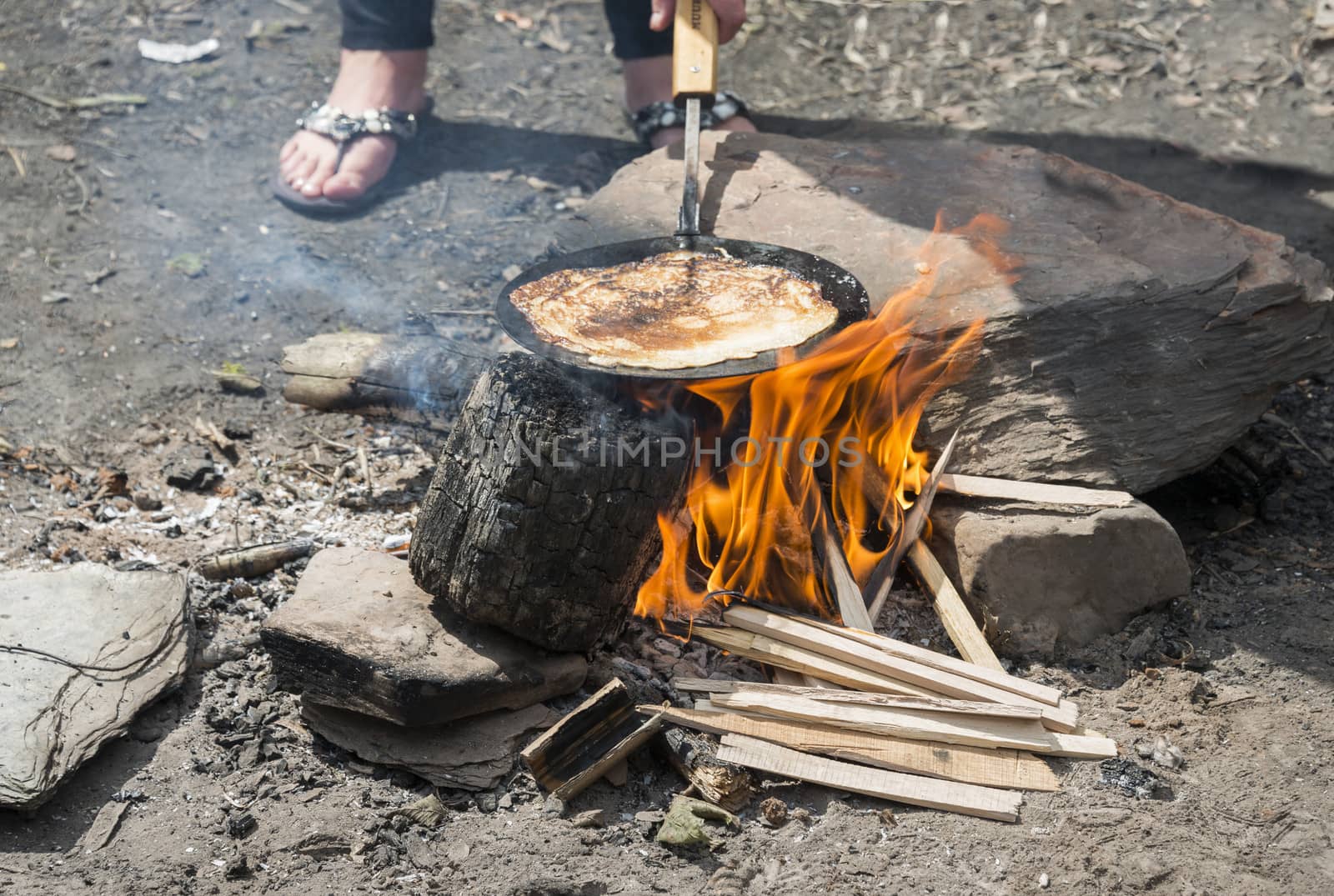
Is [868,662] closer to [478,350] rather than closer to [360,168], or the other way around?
[478,350]

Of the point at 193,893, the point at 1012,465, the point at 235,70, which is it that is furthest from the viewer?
the point at 235,70

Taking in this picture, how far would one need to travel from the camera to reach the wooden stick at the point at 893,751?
2.69 meters

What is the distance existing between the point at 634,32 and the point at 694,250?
2376 millimetres

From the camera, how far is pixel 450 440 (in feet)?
9.39

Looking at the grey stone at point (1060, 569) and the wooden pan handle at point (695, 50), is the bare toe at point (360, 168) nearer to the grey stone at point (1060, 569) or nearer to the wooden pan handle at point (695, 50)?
the wooden pan handle at point (695, 50)

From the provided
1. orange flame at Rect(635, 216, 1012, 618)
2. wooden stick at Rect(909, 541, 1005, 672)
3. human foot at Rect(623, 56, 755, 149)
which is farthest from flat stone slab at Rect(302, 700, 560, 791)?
human foot at Rect(623, 56, 755, 149)

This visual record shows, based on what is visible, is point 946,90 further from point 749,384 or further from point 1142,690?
point 1142,690

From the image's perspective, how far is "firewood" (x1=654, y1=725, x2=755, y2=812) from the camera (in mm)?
2627

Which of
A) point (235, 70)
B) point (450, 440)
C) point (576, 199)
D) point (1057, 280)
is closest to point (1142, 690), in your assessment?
point (1057, 280)

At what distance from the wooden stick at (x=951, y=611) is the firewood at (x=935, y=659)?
45 millimetres

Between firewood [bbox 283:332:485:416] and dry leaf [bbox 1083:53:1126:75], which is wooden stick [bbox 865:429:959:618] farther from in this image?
dry leaf [bbox 1083:53:1126:75]

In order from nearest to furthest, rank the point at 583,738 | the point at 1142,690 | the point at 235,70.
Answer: the point at 583,738
the point at 1142,690
the point at 235,70

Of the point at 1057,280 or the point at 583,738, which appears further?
the point at 1057,280

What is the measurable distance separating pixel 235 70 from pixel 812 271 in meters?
4.25
